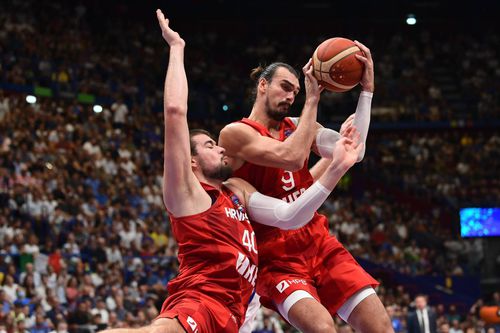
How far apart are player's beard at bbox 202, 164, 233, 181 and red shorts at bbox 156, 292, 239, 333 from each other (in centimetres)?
77

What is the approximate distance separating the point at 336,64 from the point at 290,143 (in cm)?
60

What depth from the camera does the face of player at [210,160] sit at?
530cm

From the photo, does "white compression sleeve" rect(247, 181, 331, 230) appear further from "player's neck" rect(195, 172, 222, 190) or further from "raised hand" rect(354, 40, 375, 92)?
"raised hand" rect(354, 40, 375, 92)

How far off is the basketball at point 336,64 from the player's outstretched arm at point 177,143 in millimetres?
1032

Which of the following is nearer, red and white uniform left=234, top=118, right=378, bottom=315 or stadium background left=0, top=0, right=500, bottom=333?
red and white uniform left=234, top=118, right=378, bottom=315

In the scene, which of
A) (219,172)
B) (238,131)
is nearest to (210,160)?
(219,172)

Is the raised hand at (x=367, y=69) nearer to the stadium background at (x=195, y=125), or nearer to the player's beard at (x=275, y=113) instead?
the player's beard at (x=275, y=113)

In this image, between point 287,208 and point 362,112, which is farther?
point 362,112

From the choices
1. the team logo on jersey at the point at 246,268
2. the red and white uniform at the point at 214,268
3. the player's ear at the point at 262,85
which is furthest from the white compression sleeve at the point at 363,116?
the team logo on jersey at the point at 246,268

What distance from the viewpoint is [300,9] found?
1215 inches

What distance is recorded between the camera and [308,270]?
579 cm

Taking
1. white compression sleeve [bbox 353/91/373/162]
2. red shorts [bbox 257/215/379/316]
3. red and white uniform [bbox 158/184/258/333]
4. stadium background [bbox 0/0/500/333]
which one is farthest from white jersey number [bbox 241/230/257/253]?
stadium background [bbox 0/0/500/333]

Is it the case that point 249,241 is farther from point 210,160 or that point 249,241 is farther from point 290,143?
point 290,143

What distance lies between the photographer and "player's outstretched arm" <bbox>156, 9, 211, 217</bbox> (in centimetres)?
481
